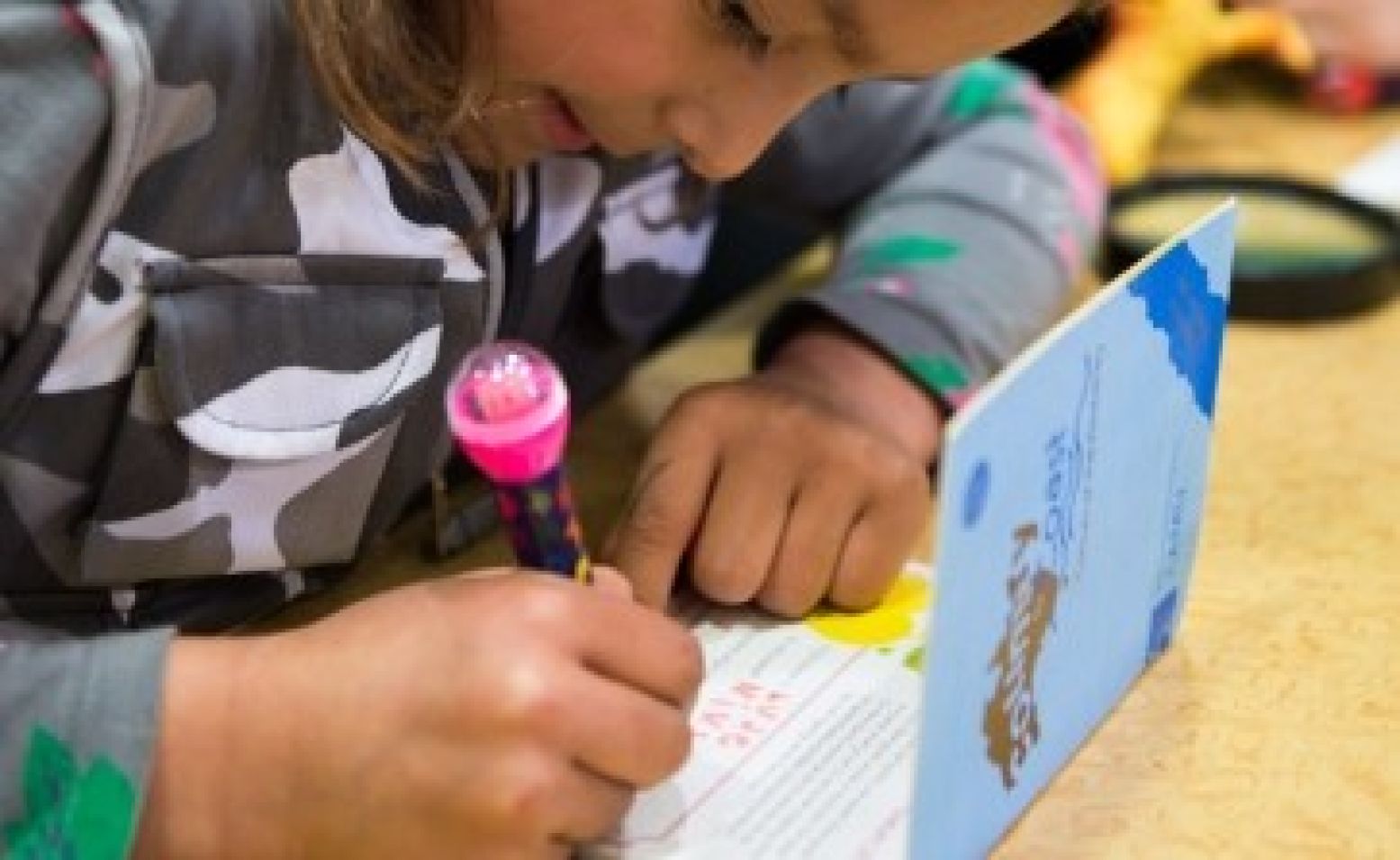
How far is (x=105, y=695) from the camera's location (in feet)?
1.56

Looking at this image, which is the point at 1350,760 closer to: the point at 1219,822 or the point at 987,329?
the point at 1219,822

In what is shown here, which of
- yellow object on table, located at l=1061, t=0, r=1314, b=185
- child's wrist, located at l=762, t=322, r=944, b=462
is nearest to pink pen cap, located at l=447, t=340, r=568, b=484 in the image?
child's wrist, located at l=762, t=322, r=944, b=462

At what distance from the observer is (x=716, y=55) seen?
57 cm

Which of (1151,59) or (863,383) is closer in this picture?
(863,383)

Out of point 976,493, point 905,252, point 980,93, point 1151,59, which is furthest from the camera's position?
point 1151,59

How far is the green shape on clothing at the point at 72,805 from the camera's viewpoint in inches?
18.5

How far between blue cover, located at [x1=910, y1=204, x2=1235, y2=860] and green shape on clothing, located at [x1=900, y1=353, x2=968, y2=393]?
0.47 feet

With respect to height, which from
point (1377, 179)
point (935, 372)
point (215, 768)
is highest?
point (215, 768)

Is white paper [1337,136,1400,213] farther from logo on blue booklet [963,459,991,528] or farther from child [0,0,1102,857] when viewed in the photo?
logo on blue booklet [963,459,991,528]

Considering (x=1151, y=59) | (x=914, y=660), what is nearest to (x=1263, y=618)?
(x=914, y=660)

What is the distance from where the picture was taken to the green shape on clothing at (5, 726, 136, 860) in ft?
1.54

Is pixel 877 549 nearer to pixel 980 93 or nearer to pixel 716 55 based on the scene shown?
pixel 716 55

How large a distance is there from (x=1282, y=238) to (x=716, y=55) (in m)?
0.43

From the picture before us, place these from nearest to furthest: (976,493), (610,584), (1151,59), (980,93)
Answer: (976,493) → (610,584) → (980,93) → (1151,59)
